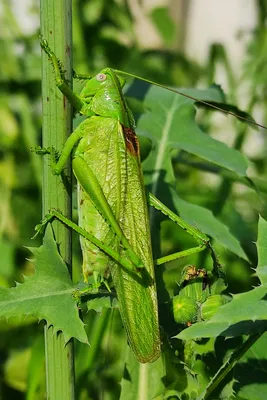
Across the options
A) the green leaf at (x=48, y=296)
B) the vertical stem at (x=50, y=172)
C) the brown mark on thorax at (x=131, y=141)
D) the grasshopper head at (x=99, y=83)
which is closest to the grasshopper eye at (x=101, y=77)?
the grasshopper head at (x=99, y=83)

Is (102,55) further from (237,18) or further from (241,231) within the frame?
(237,18)

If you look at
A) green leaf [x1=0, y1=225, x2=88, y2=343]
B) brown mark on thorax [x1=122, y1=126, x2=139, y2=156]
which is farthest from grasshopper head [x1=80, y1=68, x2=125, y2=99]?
green leaf [x1=0, y1=225, x2=88, y2=343]

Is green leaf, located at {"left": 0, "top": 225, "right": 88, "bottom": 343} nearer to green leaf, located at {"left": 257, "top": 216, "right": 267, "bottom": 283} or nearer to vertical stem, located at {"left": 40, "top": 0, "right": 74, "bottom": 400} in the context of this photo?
vertical stem, located at {"left": 40, "top": 0, "right": 74, "bottom": 400}

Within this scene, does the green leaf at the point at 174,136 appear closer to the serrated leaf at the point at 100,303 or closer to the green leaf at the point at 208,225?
the green leaf at the point at 208,225

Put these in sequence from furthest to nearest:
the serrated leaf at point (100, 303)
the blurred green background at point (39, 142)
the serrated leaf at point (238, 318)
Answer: the blurred green background at point (39, 142) → the serrated leaf at point (100, 303) → the serrated leaf at point (238, 318)

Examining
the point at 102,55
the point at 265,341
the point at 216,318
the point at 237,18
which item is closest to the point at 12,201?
the point at 102,55
